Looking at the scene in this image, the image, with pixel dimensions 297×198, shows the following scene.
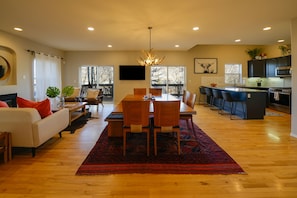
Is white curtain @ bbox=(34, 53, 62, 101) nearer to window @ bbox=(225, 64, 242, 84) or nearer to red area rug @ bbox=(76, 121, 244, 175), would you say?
red area rug @ bbox=(76, 121, 244, 175)

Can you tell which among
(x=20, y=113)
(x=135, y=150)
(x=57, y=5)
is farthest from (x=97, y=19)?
(x=135, y=150)

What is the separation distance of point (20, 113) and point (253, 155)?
3.47 metres

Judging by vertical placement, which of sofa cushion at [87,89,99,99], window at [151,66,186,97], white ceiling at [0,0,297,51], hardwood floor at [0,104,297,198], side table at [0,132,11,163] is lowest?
hardwood floor at [0,104,297,198]

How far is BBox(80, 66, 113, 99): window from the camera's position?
31.6 ft

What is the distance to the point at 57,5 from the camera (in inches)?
138

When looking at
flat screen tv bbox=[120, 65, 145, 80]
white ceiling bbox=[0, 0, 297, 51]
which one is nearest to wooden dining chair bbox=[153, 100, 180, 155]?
white ceiling bbox=[0, 0, 297, 51]

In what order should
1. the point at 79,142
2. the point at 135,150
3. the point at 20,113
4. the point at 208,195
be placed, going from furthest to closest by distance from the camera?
the point at 79,142 < the point at 135,150 < the point at 20,113 < the point at 208,195

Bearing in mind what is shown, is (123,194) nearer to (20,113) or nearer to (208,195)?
(208,195)

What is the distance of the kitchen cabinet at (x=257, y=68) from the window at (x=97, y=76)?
20.7ft

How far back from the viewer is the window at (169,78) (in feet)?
31.5

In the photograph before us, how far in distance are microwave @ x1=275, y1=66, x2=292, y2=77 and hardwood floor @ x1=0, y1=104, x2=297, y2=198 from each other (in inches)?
171

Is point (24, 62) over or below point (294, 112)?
over

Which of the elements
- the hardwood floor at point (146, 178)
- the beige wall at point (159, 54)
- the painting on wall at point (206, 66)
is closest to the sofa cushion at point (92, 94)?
the beige wall at point (159, 54)

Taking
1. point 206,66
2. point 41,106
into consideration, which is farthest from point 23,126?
point 206,66
